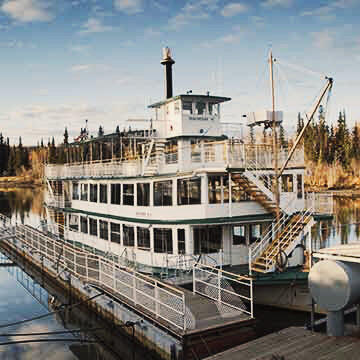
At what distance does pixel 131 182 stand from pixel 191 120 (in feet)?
12.9

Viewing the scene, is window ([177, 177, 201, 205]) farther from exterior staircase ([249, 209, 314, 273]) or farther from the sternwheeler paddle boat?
exterior staircase ([249, 209, 314, 273])

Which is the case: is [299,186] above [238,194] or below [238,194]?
above

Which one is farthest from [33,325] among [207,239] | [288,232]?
[288,232]

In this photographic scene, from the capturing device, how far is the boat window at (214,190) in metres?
17.6

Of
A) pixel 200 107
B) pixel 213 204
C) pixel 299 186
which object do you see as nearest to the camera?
pixel 213 204

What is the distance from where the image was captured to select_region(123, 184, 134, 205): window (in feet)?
66.6

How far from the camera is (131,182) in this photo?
20.1 meters

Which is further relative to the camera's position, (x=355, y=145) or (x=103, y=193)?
(x=355, y=145)

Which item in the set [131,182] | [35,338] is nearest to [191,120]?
[131,182]

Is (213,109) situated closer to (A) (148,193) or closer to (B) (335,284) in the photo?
(A) (148,193)

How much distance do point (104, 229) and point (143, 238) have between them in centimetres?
408

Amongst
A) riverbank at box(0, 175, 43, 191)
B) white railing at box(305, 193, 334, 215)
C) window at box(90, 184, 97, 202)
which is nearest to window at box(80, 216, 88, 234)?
window at box(90, 184, 97, 202)

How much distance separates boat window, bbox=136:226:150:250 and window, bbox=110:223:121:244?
1884mm

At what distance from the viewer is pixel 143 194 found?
19391mm
